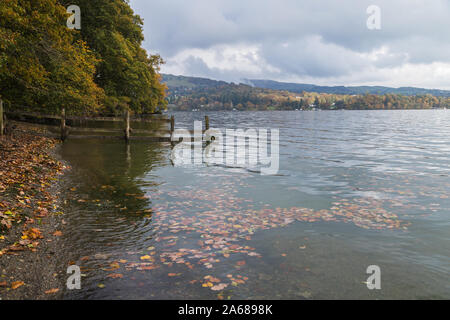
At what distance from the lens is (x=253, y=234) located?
894 cm

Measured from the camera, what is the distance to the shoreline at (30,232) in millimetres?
5762

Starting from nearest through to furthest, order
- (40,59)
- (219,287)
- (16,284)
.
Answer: (16,284) → (219,287) → (40,59)

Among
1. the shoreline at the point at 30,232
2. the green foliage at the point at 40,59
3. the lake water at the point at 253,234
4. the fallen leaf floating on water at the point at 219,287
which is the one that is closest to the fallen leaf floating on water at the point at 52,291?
the shoreline at the point at 30,232

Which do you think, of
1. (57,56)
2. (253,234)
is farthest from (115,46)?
(253,234)

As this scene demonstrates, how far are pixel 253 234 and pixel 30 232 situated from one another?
5.63 metres

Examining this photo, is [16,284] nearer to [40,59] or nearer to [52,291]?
[52,291]

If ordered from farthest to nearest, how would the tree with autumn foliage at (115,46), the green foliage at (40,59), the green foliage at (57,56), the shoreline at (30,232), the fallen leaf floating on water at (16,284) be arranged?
the tree with autumn foliage at (115,46) → the green foliage at (57,56) → the green foliage at (40,59) → the shoreline at (30,232) → the fallen leaf floating on water at (16,284)

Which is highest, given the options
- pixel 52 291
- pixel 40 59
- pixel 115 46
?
pixel 115 46

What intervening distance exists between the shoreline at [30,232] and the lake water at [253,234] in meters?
0.38

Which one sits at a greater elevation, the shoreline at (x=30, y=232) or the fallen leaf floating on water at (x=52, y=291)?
the shoreline at (x=30, y=232)

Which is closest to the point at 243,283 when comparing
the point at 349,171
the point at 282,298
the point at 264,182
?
the point at 282,298

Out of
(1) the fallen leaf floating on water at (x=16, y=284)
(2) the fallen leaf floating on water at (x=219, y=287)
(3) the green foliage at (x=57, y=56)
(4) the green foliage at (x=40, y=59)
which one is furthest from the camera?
(3) the green foliage at (x=57, y=56)

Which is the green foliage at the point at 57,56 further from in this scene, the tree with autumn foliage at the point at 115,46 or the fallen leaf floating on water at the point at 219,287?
the fallen leaf floating on water at the point at 219,287
